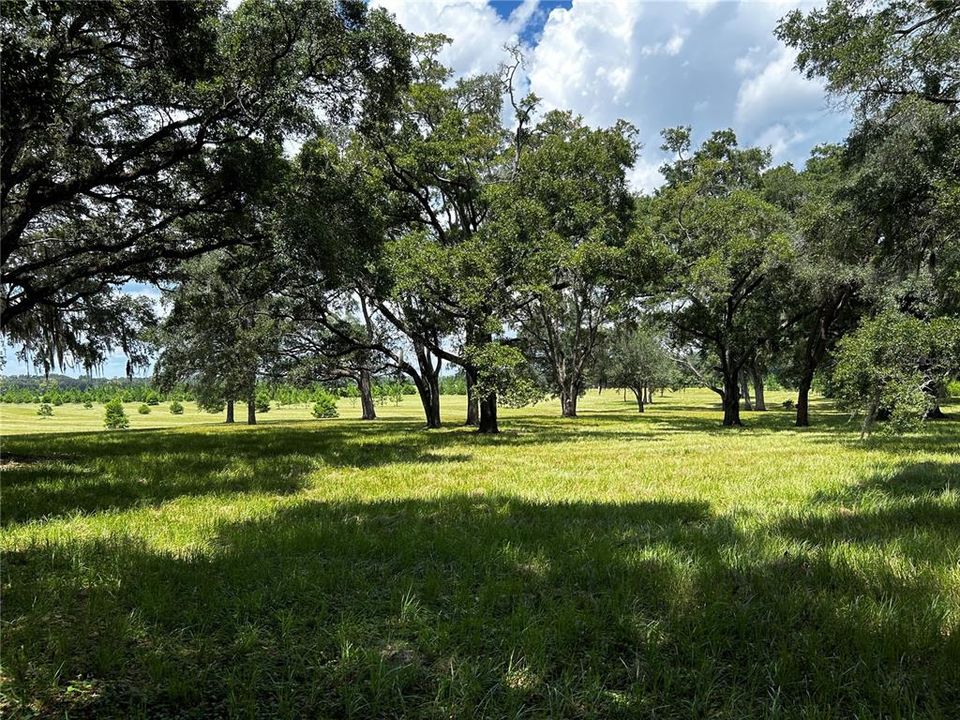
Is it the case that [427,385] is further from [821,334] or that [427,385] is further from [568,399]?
[821,334]

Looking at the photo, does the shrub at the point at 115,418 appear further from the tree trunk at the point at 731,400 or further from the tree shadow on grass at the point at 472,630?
the tree shadow on grass at the point at 472,630

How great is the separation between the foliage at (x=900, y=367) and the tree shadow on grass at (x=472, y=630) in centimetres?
914

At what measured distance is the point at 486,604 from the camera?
338 cm

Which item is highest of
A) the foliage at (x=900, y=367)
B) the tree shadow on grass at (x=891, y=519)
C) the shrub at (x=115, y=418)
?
the foliage at (x=900, y=367)

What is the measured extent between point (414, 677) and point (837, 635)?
2337mm

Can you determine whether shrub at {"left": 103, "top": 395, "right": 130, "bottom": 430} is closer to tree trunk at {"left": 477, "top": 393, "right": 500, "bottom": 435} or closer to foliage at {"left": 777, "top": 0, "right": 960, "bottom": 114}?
tree trunk at {"left": 477, "top": 393, "right": 500, "bottom": 435}

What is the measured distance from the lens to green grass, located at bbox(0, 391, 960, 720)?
2432 millimetres

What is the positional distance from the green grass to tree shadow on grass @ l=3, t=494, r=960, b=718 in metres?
0.01

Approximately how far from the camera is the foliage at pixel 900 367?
11.0 m

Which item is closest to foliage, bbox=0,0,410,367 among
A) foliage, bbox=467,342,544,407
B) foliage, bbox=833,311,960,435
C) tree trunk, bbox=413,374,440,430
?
foliage, bbox=467,342,544,407

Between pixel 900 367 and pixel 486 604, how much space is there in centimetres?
1248

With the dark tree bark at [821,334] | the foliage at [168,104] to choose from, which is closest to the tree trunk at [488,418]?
the foliage at [168,104]

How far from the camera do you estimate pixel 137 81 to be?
400 inches

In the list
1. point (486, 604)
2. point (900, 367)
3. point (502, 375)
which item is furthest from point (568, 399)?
point (486, 604)
